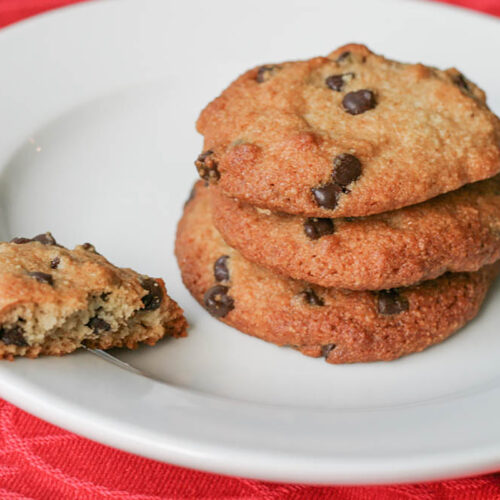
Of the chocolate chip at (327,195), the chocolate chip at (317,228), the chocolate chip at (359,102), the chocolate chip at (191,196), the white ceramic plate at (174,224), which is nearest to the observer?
the white ceramic plate at (174,224)

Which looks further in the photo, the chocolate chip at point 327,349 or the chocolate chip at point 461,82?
the chocolate chip at point 461,82

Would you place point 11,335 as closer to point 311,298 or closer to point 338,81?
point 311,298

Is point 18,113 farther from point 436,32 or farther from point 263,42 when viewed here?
point 436,32

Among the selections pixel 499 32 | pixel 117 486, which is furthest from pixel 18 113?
pixel 499 32

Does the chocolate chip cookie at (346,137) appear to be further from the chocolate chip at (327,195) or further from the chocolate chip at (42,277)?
the chocolate chip at (42,277)

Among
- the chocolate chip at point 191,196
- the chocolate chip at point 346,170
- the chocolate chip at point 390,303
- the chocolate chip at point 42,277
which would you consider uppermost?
the chocolate chip at point 346,170

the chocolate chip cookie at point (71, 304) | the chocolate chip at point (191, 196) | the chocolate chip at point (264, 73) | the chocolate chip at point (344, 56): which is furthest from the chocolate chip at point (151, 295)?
the chocolate chip at point (344, 56)

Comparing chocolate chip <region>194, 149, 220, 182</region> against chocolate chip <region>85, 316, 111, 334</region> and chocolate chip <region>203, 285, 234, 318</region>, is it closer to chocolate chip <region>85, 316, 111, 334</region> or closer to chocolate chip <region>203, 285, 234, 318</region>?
chocolate chip <region>203, 285, 234, 318</region>

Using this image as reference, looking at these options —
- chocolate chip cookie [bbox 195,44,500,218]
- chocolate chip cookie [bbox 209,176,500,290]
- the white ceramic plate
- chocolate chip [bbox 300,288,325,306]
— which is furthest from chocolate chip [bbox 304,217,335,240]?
the white ceramic plate
